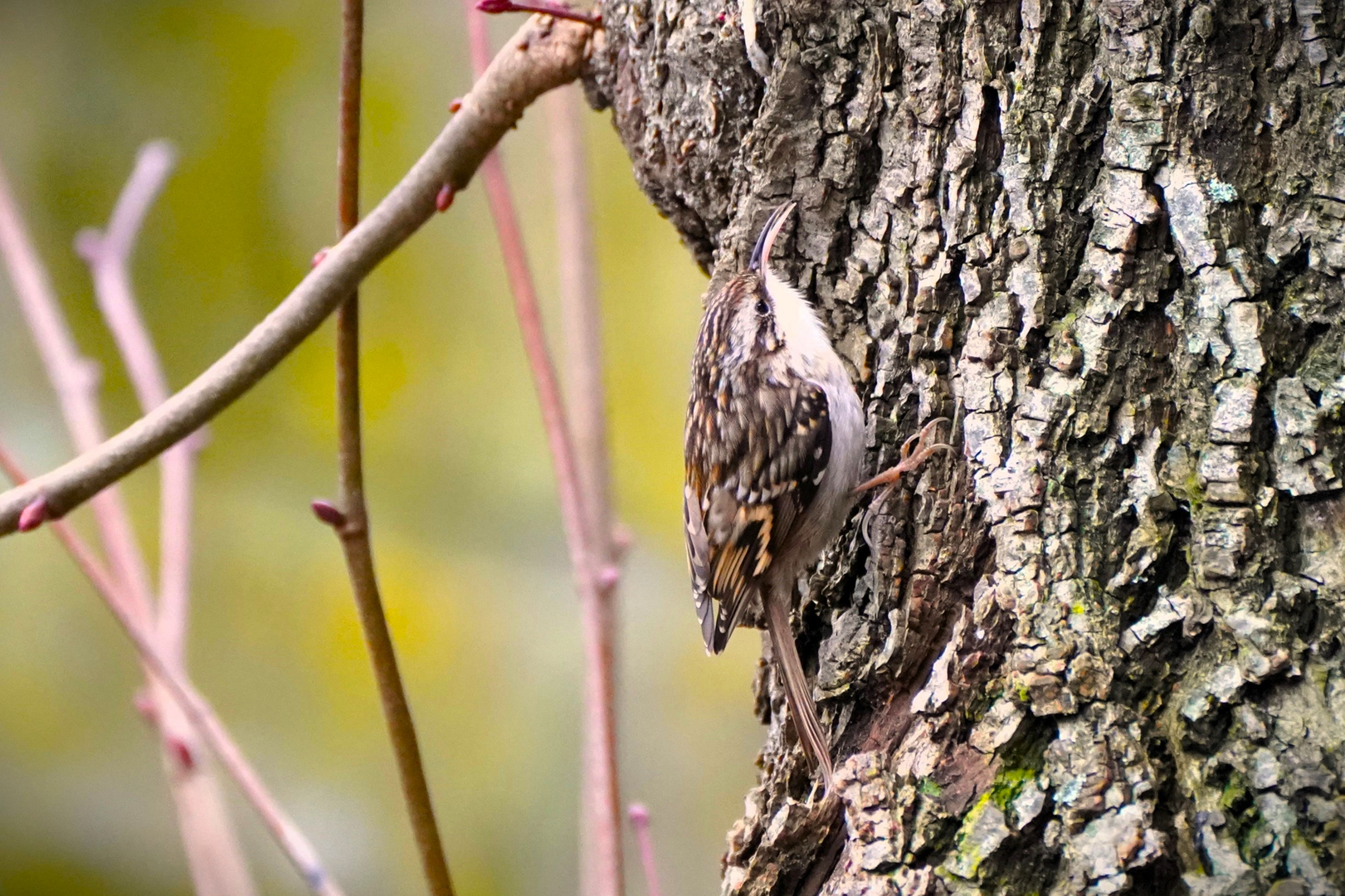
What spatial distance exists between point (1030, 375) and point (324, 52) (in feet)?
11.3

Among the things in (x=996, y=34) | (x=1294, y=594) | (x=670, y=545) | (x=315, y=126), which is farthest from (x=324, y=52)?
(x=1294, y=594)

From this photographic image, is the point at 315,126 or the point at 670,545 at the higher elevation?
the point at 315,126

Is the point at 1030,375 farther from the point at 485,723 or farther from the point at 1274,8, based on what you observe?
the point at 485,723

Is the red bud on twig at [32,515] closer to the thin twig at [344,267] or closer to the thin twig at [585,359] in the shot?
the thin twig at [344,267]

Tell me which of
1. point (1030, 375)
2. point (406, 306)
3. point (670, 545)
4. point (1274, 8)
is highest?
point (406, 306)

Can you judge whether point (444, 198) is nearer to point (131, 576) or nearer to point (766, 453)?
point (766, 453)

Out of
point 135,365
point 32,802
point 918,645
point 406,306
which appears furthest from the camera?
point 406,306

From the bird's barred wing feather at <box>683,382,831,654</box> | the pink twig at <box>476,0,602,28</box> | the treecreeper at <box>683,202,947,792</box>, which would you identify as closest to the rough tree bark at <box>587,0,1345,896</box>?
the treecreeper at <box>683,202,947,792</box>

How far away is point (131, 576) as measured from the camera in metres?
1.78

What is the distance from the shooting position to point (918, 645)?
132 cm

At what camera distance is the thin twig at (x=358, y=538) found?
1276 mm

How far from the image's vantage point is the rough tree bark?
106 cm

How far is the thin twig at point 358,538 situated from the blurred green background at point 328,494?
2.40 m

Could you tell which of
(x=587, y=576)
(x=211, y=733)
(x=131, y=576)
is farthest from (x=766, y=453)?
(x=131, y=576)
